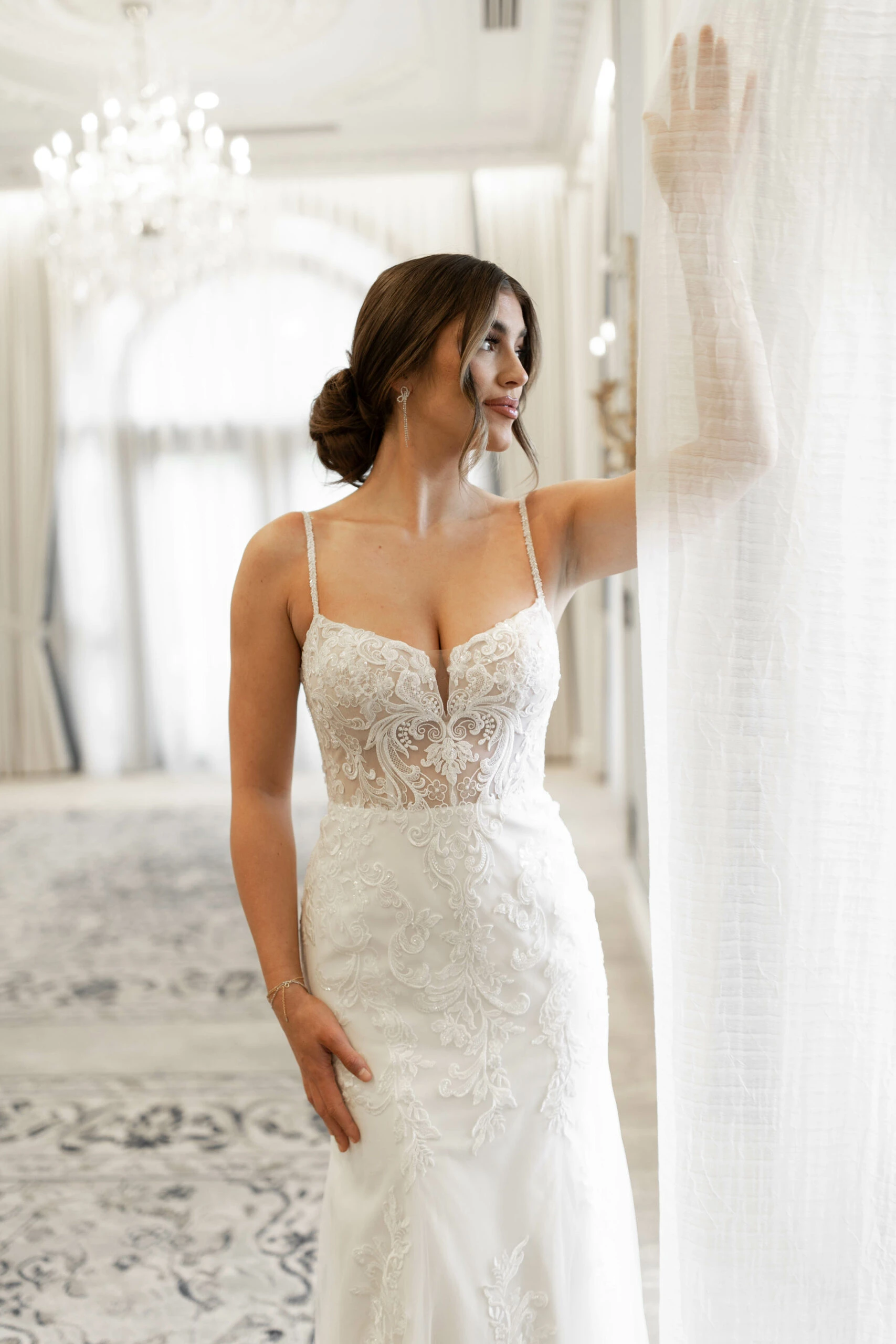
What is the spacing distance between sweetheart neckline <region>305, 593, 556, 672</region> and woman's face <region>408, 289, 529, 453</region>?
21 centimetres

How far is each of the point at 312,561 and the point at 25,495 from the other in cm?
695

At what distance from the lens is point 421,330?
140cm

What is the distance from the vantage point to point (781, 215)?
94 centimetres

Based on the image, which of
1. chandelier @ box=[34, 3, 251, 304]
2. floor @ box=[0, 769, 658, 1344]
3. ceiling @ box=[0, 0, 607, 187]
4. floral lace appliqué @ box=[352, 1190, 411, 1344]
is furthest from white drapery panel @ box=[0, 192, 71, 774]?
floral lace appliqué @ box=[352, 1190, 411, 1344]

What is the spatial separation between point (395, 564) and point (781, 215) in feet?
2.23

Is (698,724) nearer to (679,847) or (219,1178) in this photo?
(679,847)

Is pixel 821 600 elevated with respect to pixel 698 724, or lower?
elevated

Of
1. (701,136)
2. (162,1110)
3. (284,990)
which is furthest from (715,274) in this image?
(162,1110)

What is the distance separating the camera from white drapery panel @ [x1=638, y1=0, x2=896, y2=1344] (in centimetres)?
92

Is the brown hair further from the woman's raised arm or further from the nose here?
the woman's raised arm

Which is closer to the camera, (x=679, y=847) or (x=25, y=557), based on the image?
(x=679, y=847)

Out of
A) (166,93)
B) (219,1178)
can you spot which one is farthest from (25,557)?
(219,1178)

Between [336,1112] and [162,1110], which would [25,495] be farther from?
[336,1112]

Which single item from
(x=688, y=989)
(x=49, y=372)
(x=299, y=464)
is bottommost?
(x=688, y=989)
